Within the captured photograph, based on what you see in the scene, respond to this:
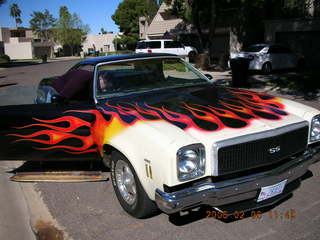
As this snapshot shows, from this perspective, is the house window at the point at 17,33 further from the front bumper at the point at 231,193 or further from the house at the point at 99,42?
the front bumper at the point at 231,193

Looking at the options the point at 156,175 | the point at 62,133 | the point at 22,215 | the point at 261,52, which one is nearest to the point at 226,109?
the point at 156,175

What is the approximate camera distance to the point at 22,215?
3.66m

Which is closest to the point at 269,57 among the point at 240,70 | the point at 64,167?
the point at 240,70

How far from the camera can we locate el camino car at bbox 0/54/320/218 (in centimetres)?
278

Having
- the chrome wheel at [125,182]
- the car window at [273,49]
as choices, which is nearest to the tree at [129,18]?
the car window at [273,49]

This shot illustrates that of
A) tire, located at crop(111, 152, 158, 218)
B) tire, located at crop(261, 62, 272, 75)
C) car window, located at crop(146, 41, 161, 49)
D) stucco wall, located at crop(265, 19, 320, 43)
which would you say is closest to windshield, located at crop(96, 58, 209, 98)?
tire, located at crop(111, 152, 158, 218)

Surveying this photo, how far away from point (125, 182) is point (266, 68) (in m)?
15.1

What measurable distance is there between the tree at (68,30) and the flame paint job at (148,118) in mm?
70247

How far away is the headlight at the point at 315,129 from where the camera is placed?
3533 millimetres

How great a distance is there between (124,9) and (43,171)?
53.8 meters

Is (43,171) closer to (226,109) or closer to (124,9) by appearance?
(226,109)

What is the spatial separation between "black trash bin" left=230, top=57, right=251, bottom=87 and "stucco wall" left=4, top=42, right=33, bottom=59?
60.0 m

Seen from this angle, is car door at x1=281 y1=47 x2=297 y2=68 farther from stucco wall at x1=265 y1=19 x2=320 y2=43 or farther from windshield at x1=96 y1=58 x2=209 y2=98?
windshield at x1=96 y1=58 x2=209 y2=98

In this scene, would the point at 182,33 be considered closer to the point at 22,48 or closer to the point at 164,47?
the point at 164,47
